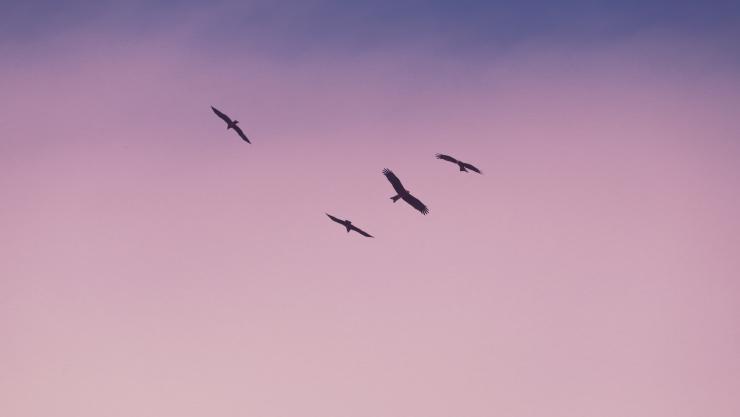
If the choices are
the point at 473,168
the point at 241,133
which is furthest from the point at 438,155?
the point at 241,133

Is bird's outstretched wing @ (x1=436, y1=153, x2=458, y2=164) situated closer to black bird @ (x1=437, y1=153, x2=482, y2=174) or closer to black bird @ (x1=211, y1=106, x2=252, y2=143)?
black bird @ (x1=437, y1=153, x2=482, y2=174)

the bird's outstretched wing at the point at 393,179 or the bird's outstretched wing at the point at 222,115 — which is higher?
the bird's outstretched wing at the point at 222,115

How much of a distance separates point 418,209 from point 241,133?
1328 centimetres

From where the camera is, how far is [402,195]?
33.2 metres

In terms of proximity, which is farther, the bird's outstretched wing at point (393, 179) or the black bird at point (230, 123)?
the black bird at point (230, 123)

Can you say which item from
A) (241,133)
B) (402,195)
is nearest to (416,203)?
(402,195)

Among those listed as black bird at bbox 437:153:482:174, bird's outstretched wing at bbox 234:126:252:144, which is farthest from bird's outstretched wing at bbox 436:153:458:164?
bird's outstretched wing at bbox 234:126:252:144

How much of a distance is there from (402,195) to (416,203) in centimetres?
70

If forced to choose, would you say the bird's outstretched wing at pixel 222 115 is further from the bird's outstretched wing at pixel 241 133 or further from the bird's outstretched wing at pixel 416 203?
the bird's outstretched wing at pixel 416 203

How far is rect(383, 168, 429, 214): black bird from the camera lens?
32.8 meters

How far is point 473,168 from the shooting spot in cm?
3703

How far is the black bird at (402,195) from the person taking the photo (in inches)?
1293

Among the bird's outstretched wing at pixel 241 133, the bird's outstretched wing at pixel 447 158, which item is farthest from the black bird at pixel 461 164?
the bird's outstretched wing at pixel 241 133

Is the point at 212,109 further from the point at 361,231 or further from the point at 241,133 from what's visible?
the point at 361,231
